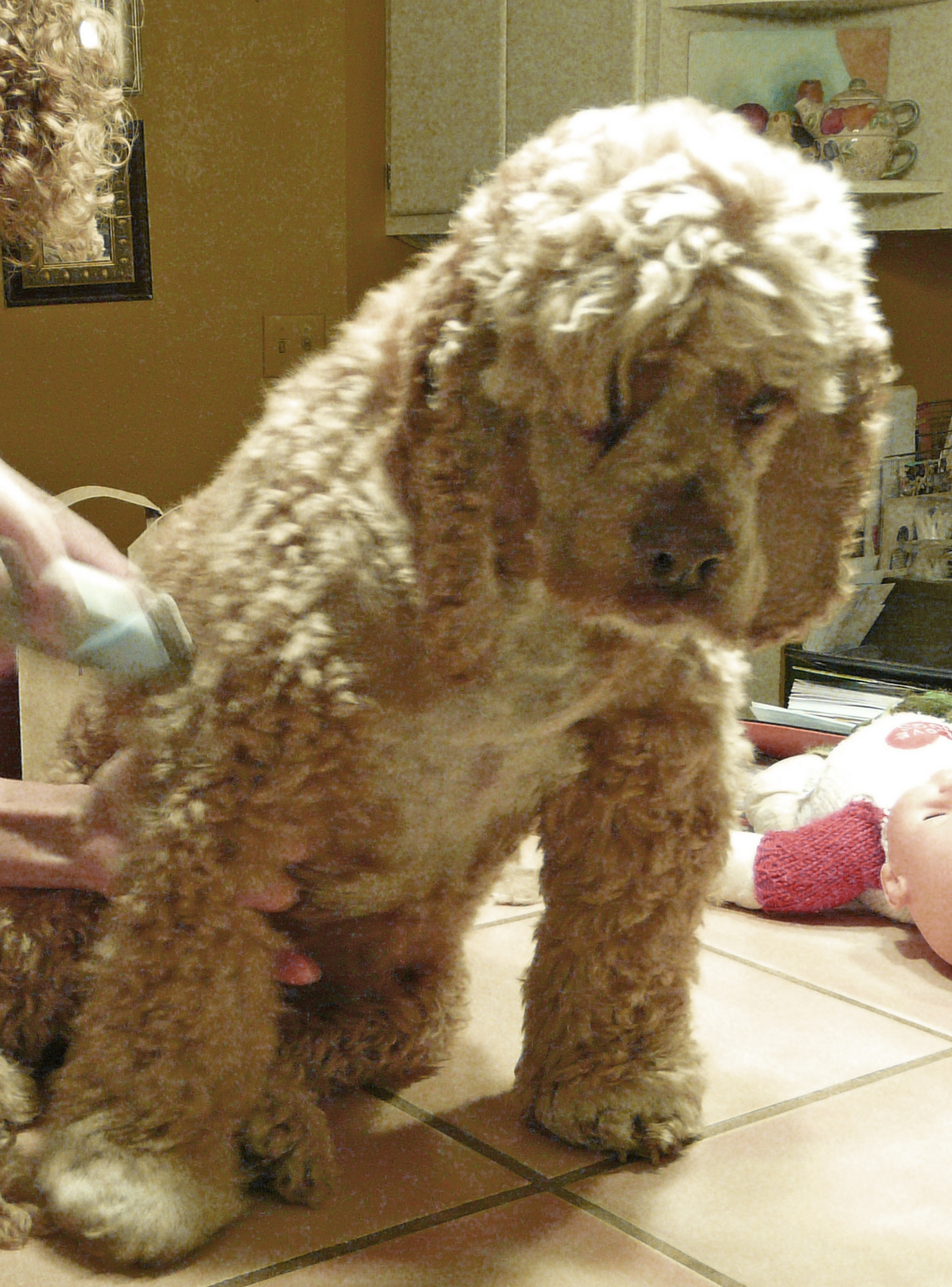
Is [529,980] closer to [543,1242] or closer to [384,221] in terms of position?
[543,1242]

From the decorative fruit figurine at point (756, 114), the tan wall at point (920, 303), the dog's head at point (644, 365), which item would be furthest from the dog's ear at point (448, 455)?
the tan wall at point (920, 303)

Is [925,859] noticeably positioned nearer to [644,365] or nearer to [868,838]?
[868,838]

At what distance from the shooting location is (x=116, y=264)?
260 centimetres

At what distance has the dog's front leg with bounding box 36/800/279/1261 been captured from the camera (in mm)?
747

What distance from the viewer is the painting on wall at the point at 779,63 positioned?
2.38m

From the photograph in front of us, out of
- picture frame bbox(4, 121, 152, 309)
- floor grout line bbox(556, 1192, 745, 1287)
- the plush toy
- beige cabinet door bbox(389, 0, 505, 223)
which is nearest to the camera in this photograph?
floor grout line bbox(556, 1192, 745, 1287)

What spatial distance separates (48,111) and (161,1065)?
38.3 inches

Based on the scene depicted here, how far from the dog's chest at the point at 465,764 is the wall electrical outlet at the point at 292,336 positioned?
1758 millimetres

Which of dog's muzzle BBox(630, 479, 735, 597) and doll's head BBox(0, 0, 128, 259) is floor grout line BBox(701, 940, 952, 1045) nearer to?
dog's muzzle BBox(630, 479, 735, 597)

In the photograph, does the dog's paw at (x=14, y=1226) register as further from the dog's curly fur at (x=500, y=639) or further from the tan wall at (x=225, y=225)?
the tan wall at (x=225, y=225)

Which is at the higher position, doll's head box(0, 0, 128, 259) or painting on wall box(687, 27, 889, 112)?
painting on wall box(687, 27, 889, 112)

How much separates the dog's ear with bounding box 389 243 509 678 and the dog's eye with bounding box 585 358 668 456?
0.06 metres

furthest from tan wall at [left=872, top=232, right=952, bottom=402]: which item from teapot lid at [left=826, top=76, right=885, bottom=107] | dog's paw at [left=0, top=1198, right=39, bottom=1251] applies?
dog's paw at [left=0, top=1198, right=39, bottom=1251]

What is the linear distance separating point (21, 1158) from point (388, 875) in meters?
0.30
